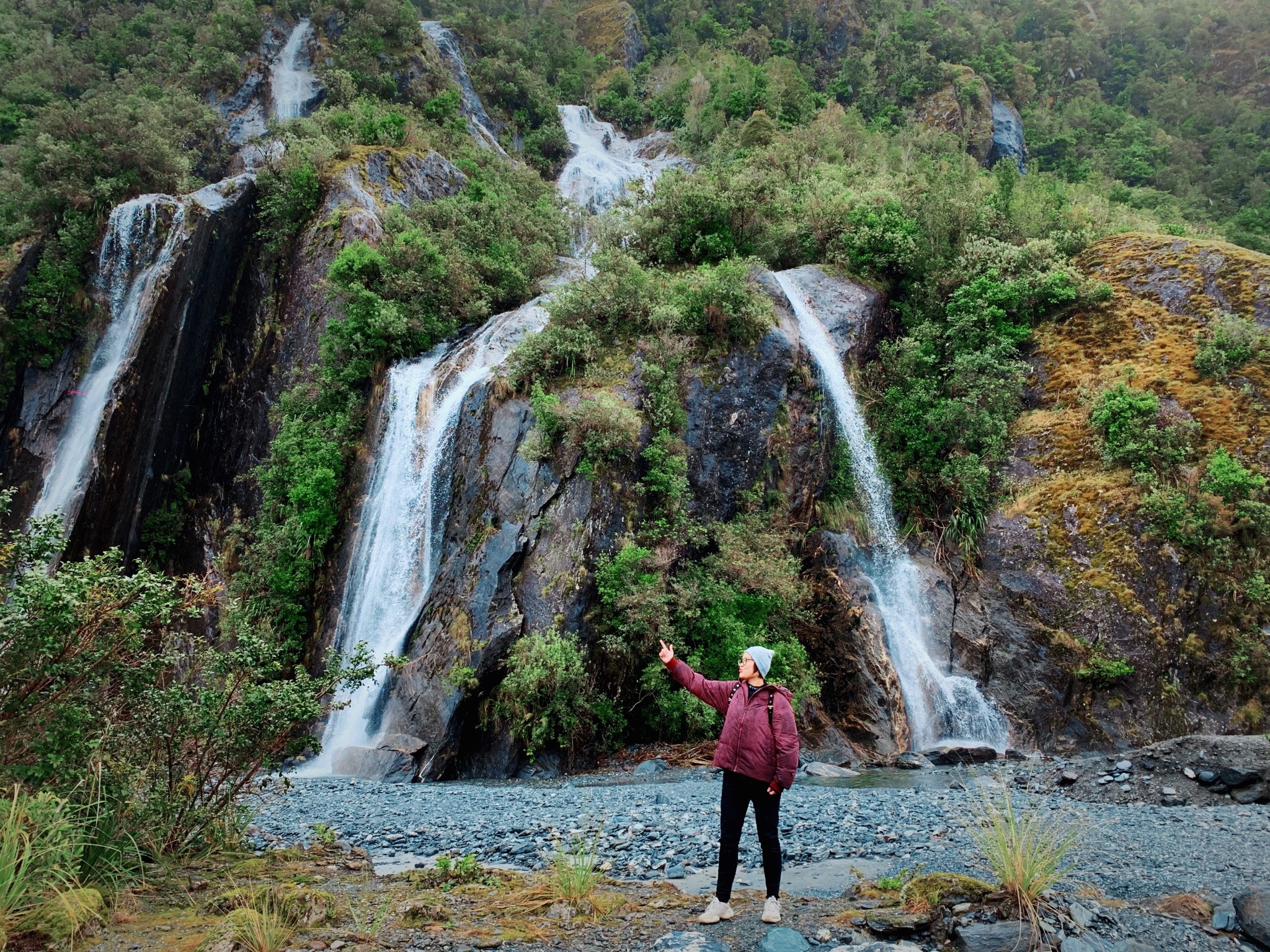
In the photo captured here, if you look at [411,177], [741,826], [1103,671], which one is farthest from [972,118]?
[741,826]

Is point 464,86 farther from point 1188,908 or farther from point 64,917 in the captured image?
point 1188,908

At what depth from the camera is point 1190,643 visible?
11180 millimetres

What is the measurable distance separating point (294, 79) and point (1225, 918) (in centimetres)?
3713

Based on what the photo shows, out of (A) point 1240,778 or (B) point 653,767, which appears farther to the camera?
(B) point 653,767

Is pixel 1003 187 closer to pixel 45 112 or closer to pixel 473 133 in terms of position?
pixel 473 133

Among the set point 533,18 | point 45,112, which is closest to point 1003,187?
point 45,112

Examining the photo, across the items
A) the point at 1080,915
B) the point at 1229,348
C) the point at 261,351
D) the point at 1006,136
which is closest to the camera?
the point at 1080,915

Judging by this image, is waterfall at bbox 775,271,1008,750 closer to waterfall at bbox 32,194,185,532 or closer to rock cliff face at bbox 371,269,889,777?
rock cliff face at bbox 371,269,889,777

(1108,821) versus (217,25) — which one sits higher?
(217,25)

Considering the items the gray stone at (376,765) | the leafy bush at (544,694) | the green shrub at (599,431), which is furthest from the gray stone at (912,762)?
the gray stone at (376,765)

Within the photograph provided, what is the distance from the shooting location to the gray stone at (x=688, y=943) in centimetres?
362

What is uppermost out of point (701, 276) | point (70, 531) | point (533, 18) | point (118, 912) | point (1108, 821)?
point (533, 18)

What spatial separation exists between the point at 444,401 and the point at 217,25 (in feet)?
87.8

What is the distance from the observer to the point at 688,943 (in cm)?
370
